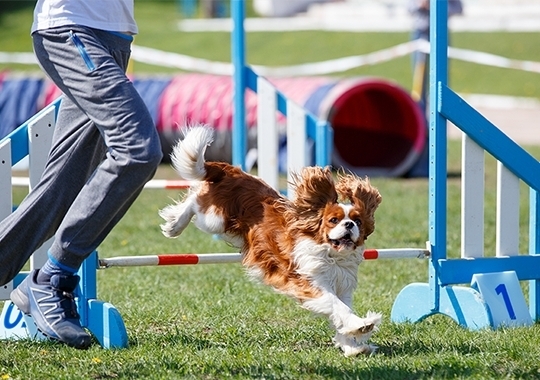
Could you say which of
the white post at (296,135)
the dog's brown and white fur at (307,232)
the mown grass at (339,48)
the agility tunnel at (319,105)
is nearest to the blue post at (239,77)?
the white post at (296,135)

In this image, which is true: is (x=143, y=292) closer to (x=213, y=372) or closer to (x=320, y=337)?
(x=320, y=337)

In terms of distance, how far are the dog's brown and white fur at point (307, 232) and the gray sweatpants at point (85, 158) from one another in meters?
0.85

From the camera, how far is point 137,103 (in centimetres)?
354

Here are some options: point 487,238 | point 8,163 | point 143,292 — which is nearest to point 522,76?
point 487,238

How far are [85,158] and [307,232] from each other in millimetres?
1014

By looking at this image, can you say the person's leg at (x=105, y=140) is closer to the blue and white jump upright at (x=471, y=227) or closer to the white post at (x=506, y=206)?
the blue and white jump upright at (x=471, y=227)

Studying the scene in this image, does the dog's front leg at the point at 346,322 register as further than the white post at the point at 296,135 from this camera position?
No

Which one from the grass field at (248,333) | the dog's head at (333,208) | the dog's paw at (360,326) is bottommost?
the grass field at (248,333)

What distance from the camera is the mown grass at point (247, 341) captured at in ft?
12.0

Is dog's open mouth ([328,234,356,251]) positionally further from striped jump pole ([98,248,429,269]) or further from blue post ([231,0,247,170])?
blue post ([231,0,247,170])

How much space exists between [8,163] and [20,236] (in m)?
0.55

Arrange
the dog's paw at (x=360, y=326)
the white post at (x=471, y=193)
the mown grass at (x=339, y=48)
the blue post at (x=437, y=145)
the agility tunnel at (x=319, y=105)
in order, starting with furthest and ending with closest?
the mown grass at (x=339, y=48), the agility tunnel at (x=319, y=105), the white post at (x=471, y=193), the blue post at (x=437, y=145), the dog's paw at (x=360, y=326)

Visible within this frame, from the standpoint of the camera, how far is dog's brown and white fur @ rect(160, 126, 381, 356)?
161 inches

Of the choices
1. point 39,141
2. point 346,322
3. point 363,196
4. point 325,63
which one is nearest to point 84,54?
point 39,141
